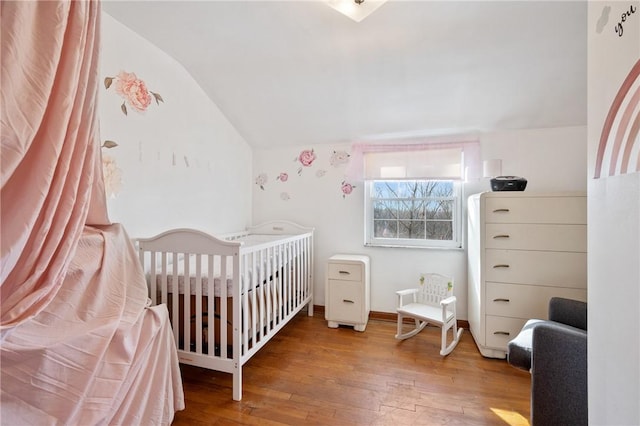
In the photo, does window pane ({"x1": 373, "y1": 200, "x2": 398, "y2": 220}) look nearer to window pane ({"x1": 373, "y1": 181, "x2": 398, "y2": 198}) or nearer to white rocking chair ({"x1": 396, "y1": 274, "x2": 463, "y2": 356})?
window pane ({"x1": 373, "y1": 181, "x2": 398, "y2": 198})

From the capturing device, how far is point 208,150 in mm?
2588

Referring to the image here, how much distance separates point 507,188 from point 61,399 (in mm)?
2769

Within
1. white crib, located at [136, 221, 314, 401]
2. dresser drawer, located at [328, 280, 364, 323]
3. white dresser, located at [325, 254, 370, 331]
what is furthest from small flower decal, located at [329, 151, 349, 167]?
white crib, located at [136, 221, 314, 401]

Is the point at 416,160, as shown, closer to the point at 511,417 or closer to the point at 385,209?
the point at 385,209

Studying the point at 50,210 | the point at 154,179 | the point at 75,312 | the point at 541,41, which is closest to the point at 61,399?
the point at 75,312

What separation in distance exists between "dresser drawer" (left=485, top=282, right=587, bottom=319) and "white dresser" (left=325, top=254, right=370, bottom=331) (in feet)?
3.24

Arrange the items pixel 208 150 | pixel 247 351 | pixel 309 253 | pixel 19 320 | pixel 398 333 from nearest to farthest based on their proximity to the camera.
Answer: pixel 19 320, pixel 247 351, pixel 398 333, pixel 208 150, pixel 309 253

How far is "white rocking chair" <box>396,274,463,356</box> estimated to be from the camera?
7.17 feet

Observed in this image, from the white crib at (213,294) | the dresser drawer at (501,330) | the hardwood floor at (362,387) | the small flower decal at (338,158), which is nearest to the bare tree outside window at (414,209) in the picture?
the small flower decal at (338,158)

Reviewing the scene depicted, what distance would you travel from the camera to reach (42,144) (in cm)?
91

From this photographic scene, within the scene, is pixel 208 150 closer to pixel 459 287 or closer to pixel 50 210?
pixel 50 210

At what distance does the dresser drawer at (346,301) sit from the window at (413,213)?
551 mm

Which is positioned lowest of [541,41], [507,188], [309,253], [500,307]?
[500,307]

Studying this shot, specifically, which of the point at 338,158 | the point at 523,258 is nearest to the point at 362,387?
the point at 523,258
